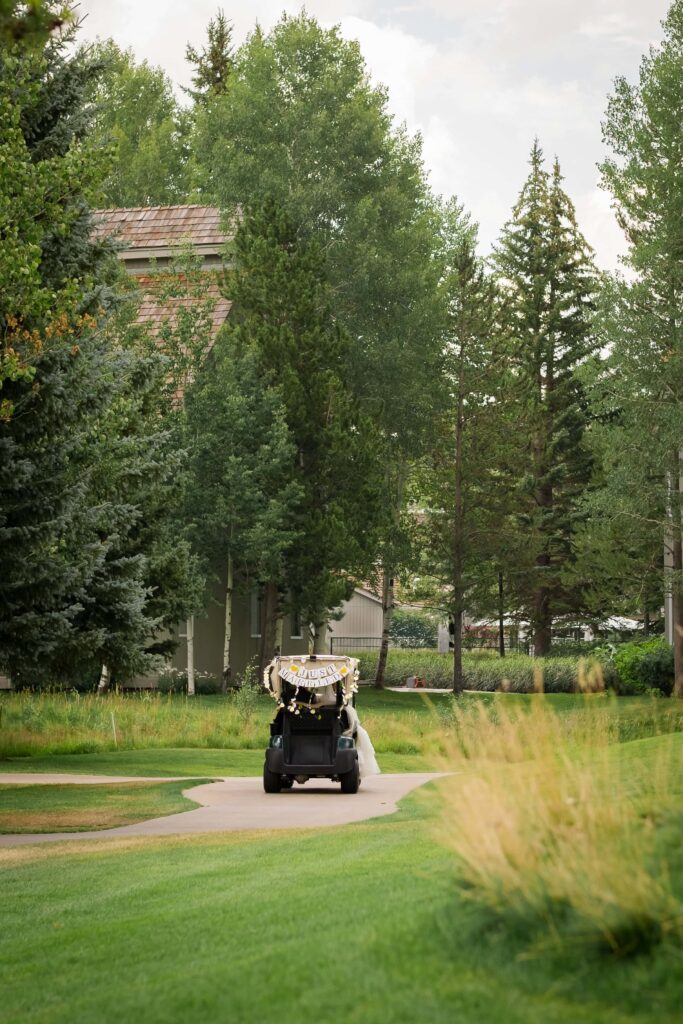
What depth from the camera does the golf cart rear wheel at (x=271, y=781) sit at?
63.3 ft

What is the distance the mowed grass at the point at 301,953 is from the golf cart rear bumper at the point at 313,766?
7.25 metres

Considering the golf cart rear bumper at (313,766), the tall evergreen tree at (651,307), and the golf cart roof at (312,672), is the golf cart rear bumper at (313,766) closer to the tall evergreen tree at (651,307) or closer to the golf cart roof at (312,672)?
the golf cart roof at (312,672)

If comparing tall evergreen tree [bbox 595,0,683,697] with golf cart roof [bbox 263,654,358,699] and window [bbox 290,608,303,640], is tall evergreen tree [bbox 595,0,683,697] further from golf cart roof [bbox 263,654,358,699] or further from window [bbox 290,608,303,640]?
golf cart roof [bbox 263,654,358,699]

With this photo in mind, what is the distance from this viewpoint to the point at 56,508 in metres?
17.7

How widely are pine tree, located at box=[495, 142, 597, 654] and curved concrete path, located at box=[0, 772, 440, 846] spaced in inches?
1416

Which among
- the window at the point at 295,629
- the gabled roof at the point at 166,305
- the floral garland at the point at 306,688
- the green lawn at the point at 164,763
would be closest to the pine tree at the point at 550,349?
the window at the point at 295,629

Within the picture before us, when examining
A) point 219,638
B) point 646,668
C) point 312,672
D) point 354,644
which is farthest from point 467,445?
point 354,644

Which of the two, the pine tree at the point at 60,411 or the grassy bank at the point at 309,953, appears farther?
the pine tree at the point at 60,411

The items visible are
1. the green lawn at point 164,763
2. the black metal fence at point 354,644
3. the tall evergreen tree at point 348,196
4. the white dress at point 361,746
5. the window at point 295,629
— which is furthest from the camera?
the black metal fence at point 354,644

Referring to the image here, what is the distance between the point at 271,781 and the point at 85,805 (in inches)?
104

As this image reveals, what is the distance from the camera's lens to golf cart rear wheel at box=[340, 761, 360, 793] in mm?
19234

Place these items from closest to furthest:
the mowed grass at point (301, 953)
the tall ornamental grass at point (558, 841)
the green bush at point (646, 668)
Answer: the mowed grass at point (301, 953) < the tall ornamental grass at point (558, 841) < the green bush at point (646, 668)

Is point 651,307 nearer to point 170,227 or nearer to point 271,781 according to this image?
point 170,227

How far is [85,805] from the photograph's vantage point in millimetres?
17859
